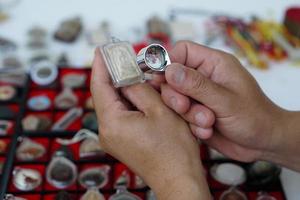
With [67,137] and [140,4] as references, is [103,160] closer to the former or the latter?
[67,137]

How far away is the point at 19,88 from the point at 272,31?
2.42 feet

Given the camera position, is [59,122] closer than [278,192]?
No

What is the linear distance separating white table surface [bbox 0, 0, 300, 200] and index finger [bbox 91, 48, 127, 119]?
0.42 m

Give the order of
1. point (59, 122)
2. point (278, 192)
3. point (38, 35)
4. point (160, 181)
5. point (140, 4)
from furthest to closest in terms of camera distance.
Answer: point (140, 4) → point (38, 35) → point (59, 122) → point (278, 192) → point (160, 181)

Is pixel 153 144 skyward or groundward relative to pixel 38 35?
groundward

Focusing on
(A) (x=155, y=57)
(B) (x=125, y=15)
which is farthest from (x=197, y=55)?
(B) (x=125, y=15)

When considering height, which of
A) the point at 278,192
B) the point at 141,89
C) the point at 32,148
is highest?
the point at 141,89

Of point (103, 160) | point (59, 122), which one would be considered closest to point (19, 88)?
point (59, 122)

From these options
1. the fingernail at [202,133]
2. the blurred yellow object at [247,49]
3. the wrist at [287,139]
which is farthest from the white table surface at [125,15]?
the fingernail at [202,133]

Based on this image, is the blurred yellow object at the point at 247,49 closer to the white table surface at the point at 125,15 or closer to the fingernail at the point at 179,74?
the white table surface at the point at 125,15

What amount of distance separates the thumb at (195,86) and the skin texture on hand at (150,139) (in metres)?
0.05

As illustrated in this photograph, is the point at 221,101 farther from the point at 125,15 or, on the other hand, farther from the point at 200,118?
the point at 125,15

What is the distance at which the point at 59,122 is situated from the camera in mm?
996

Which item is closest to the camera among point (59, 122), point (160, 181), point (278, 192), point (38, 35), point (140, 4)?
point (160, 181)
